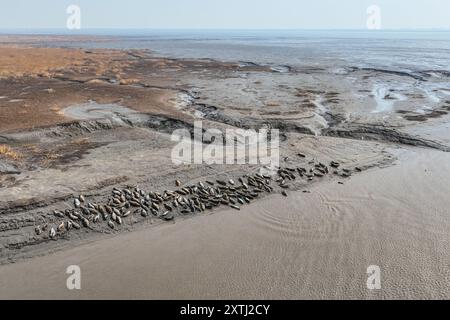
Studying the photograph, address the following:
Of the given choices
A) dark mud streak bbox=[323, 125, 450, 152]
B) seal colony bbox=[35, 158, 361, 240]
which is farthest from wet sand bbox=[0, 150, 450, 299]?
dark mud streak bbox=[323, 125, 450, 152]

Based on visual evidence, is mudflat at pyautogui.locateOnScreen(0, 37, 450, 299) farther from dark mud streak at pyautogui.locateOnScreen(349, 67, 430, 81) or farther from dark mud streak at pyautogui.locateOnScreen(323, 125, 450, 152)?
dark mud streak at pyautogui.locateOnScreen(349, 67, 430, 81)

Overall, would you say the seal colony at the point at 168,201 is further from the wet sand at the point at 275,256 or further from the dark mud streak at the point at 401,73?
the dark mud streak at the point at 401,73

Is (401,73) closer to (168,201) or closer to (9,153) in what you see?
(168,201)

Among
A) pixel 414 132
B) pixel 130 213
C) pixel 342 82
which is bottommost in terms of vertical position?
pixel 130 213

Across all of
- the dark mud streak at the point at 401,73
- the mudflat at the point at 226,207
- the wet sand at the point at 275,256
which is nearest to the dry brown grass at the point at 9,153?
the mudflat at the point at 226,207
